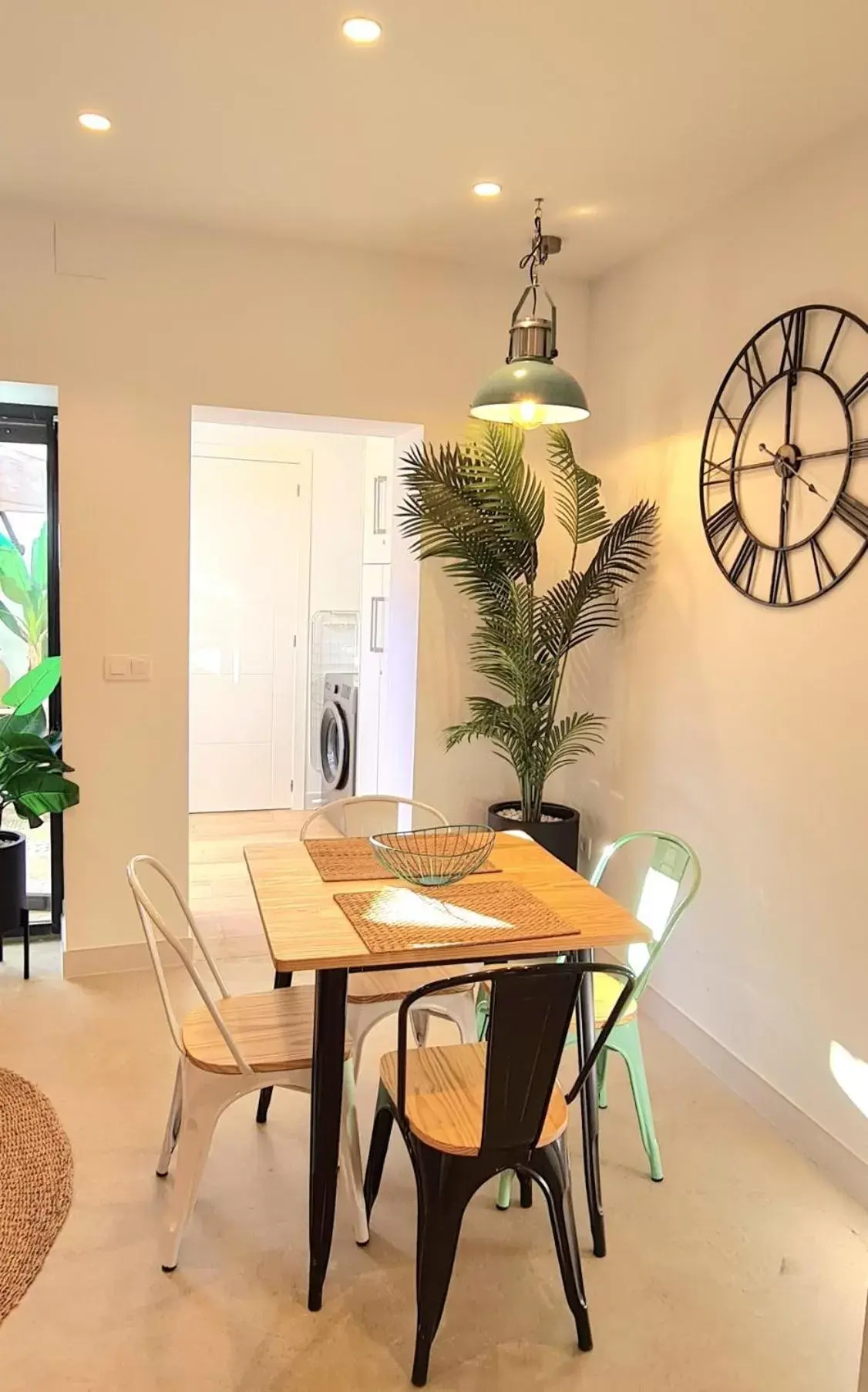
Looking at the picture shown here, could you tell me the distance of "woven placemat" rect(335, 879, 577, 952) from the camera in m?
1.90

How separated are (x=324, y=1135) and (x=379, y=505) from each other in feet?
12.5

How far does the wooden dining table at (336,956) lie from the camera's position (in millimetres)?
1834

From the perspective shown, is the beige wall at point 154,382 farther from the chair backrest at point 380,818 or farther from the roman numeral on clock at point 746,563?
the roman numeral on clock at point 746,563

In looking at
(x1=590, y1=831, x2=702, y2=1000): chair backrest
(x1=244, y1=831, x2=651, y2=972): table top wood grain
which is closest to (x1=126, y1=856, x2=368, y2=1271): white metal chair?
(x1=244, y1=831, x2=651, y2=972): table top wood grain

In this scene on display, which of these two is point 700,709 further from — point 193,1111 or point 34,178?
point 34,178

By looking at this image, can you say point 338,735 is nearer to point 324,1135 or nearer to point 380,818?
point 380,818

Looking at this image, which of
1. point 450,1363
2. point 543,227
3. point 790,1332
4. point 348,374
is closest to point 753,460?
point 543,227

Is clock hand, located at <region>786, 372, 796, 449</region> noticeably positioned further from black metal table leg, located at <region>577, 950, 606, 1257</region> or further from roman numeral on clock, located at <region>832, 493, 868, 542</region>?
black metal table leg, located at <region>577, 950, 606, 1257</region>

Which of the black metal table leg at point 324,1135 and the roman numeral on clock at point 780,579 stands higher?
the roman numeral on clock at point 780,579

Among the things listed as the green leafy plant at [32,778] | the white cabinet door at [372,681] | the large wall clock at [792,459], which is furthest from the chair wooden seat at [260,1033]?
the white cabinet door at [372,681]

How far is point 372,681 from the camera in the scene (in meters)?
5.30

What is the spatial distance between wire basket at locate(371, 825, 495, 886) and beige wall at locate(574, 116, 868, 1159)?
2.99 feet

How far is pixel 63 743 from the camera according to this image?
11.1 ft

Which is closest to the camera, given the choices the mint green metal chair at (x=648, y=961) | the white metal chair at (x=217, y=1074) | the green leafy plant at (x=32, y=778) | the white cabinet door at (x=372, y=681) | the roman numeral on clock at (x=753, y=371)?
the white metal chair at (x=217, y=1074)
